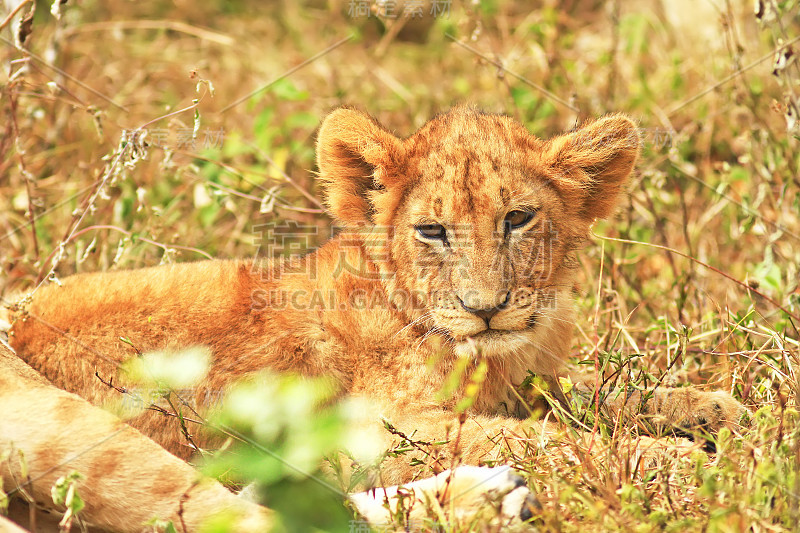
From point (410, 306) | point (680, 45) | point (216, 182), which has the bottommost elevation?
point (410, 306)

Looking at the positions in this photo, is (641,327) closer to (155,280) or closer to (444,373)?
(444,373)

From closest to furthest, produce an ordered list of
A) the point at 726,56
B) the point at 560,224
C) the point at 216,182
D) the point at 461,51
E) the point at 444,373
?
the point at 444,373 → the point at 560,224 → the point at 216,182 → the point at 726,56 → the point at 461,51

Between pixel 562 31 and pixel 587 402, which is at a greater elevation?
pixel 562 31

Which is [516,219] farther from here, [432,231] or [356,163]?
[356,163]

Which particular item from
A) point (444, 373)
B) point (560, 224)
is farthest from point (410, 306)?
point (560, 224)

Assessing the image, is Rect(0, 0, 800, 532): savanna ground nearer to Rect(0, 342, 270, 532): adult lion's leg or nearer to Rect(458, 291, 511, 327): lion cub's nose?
Rect(0, 342, 270, 532): adult lion's leg

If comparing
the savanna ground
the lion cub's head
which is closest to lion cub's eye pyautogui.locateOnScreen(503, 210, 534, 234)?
the lion cub's head

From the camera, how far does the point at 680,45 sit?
751 cm

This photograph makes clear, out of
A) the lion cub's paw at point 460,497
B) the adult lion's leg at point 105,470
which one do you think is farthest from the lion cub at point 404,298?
the adult lion's leg at point 105,470

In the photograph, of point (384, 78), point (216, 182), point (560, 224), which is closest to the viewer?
point (560, 224)

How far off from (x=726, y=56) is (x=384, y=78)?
2844mm

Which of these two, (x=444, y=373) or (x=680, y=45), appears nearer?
(x=444, y=373)

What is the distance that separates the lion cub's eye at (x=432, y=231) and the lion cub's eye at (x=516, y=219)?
25 centimetres

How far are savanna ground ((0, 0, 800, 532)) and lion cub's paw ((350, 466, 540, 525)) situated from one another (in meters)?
0.08
